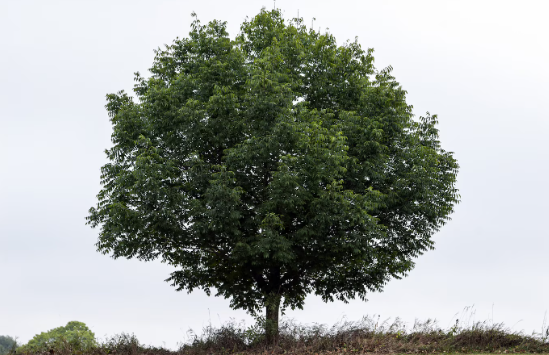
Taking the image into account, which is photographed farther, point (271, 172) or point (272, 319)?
point (272, 319)

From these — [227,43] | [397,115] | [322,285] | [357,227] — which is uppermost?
[227,43]

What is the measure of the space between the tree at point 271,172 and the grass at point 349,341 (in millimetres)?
1125

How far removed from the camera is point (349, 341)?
17.8m

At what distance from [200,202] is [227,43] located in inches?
299

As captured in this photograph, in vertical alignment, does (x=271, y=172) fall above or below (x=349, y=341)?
above

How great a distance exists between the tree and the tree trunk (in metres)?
0.08

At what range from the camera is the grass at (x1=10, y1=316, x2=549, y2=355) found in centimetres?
1755

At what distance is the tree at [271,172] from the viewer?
18.3 m

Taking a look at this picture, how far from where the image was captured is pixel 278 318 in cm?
2062

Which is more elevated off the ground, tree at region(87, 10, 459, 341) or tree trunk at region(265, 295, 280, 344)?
tree at region(87, 10, 459, 341)

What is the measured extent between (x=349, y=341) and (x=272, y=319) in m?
3.36

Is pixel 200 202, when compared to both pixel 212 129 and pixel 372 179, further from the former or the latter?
pixel 372 179

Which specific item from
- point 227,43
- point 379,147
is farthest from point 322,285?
point 227,43

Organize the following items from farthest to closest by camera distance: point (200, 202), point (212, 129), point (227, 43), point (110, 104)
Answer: point (110, 104) → point (227, 43) → point (212, 129) → point (200, 202)
